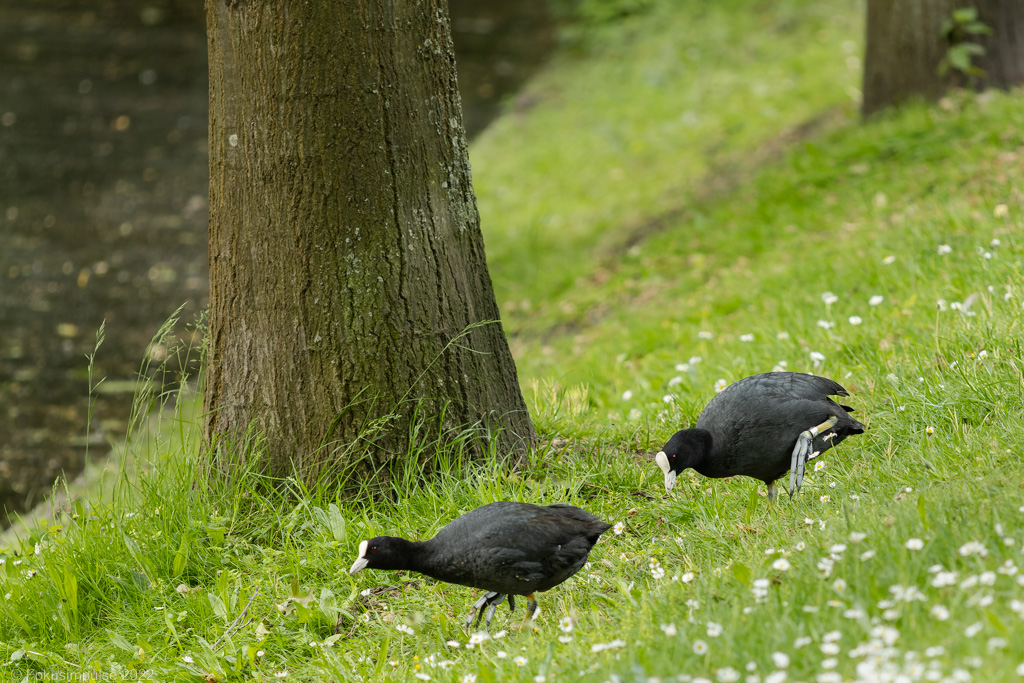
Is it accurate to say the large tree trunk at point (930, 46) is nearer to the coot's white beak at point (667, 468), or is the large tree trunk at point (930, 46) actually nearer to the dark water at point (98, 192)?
the coot's white beak at point (667, 468)

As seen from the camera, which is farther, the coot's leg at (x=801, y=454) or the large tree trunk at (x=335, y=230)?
the large tree trunk at (x=335, y=230)

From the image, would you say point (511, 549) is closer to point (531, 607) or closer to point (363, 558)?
point (531, 607)

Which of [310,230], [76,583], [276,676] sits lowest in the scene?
[276,676]

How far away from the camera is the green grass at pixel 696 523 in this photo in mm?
2672

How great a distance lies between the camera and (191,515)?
13.1 ft

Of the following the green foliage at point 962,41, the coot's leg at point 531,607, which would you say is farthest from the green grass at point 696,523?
the green foliage at point 962,41

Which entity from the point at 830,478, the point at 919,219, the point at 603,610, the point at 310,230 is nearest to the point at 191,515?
the point at 310,230

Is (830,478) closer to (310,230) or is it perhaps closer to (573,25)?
(310,230)

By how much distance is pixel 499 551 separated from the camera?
322 centimetres

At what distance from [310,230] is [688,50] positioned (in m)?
12.1

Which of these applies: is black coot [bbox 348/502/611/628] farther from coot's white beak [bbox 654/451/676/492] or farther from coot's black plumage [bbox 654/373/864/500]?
coot's black plumage [bbox 654/373/864/500]

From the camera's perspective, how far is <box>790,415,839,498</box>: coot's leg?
12.4 ft

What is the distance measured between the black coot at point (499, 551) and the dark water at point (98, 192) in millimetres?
1762

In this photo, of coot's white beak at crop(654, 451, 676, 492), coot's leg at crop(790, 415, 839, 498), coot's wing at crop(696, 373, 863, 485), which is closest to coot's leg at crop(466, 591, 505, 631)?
coot's white beak at crop(654, 451, 676, 492)
